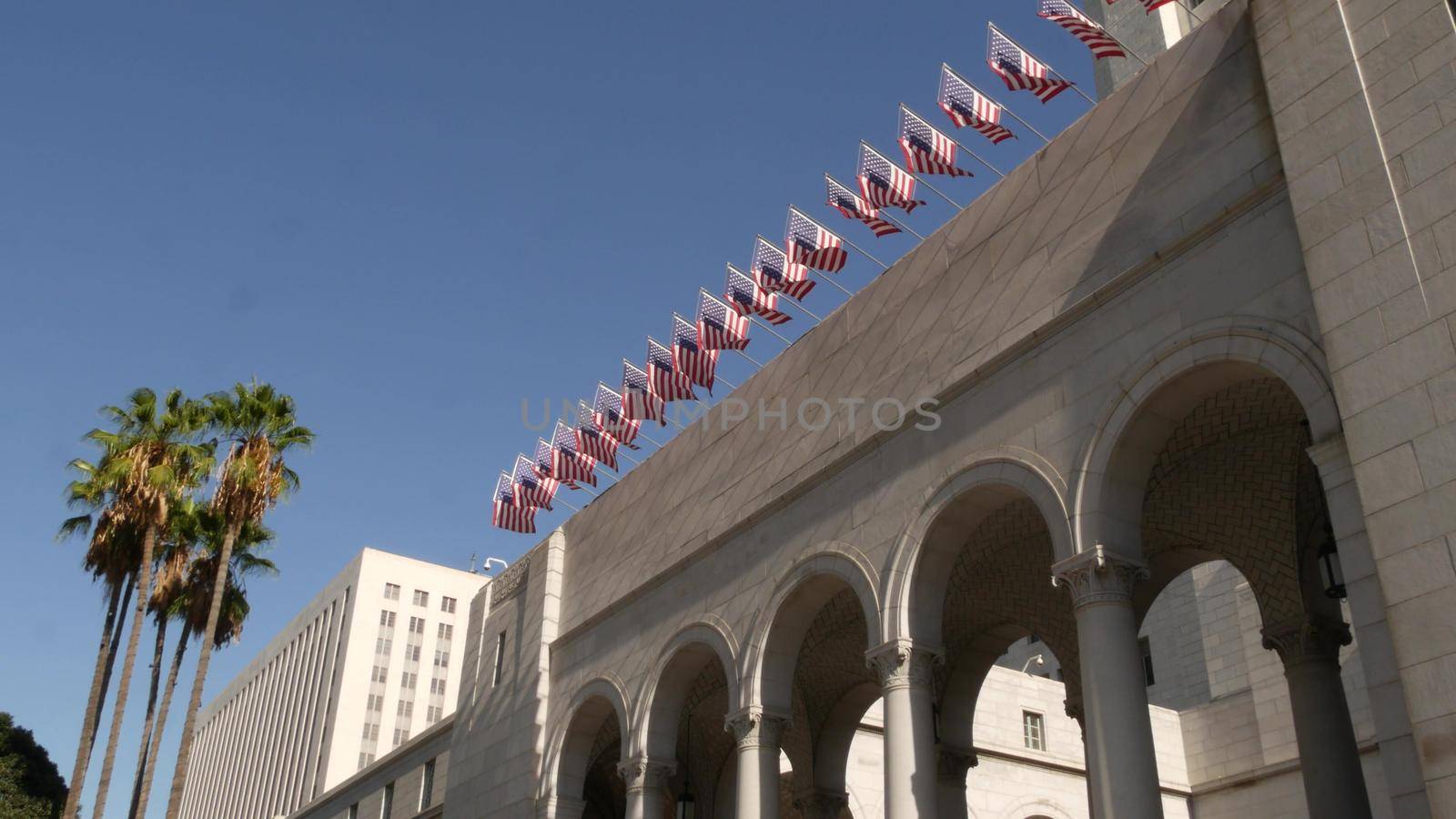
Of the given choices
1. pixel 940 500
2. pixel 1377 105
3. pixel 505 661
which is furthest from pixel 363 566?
pixel 1377 105

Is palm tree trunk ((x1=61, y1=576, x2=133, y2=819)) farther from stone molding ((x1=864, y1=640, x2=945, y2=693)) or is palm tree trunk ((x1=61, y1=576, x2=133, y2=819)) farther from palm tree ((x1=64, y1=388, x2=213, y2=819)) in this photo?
stone molding ((x1=864, y1=640, x2=945, y2=693))

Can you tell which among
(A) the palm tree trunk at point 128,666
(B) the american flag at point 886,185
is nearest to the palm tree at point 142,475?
(A) the palm tree trunk at point 128,666

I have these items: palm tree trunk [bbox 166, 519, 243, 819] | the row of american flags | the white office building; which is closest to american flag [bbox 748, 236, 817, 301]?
the row of american flags

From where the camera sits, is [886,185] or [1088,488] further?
[886,185]

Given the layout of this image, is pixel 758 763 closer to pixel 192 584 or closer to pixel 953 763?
pixel 953 763

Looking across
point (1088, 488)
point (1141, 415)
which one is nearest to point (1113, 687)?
point (1088, 488)

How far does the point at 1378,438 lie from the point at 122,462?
108 feet

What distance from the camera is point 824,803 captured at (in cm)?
2681

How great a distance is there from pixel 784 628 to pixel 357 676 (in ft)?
268

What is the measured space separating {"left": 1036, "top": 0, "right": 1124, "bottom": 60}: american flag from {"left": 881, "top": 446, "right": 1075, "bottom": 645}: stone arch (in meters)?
7.35

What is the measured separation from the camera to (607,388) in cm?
2934

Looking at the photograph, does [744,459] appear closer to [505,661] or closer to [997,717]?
[505,661]

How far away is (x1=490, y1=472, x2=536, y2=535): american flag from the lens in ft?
103

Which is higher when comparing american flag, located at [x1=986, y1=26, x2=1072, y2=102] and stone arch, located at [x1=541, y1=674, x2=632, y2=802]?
american flag, located at [x1=986, y1=26, x2=1072, y2=102]
